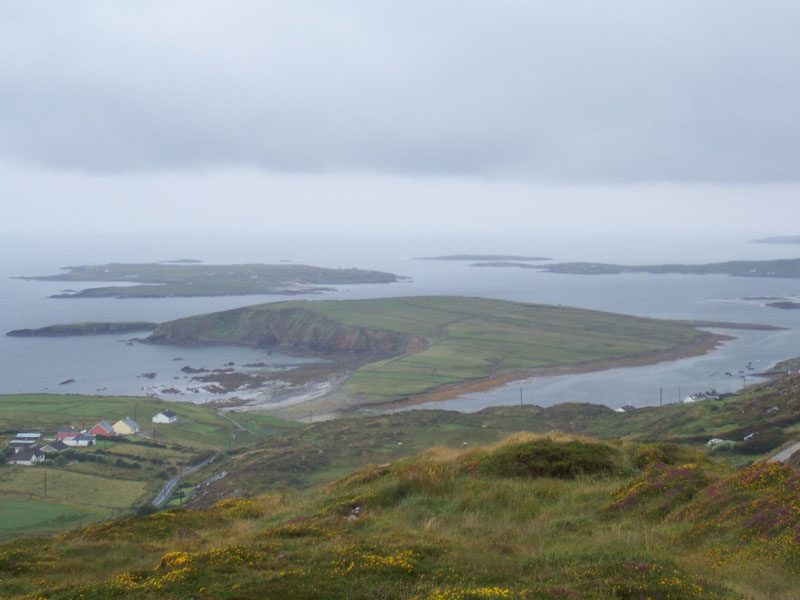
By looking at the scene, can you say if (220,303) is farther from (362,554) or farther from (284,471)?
(362,554)

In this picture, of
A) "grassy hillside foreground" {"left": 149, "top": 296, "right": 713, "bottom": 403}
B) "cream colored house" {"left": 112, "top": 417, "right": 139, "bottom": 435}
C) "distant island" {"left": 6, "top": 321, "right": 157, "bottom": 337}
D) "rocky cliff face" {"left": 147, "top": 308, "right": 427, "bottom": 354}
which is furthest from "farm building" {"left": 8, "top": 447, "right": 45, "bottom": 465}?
"distant island" {"left": 6, "top": 321, "right": 157, "bottom": 337}

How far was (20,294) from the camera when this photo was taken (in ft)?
555

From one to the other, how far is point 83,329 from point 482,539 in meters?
119

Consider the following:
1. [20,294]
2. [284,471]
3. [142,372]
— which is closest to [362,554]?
[284,471]

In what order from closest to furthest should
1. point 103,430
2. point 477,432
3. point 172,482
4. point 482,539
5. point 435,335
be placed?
point 482,539 → point 172,482 → point 477,432 → point 103,430 → point 435,335

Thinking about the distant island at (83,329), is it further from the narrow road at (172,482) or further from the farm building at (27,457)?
the narrow road at (172,482)

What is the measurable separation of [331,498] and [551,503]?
5620mm

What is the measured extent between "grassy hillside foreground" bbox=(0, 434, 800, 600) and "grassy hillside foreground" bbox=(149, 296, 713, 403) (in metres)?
54.9

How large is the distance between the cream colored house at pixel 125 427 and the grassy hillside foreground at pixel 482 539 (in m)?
40.1

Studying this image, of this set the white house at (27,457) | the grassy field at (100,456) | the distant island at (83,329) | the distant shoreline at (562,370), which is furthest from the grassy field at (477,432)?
the distant island at (83,329)

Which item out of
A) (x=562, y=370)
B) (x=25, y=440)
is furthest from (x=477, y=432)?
(x=562, y=370)

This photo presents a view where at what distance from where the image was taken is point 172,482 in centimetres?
4122

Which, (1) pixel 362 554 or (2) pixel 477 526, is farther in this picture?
(2) pixel 477 526

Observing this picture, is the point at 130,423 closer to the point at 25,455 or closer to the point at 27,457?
the point at 25,455
